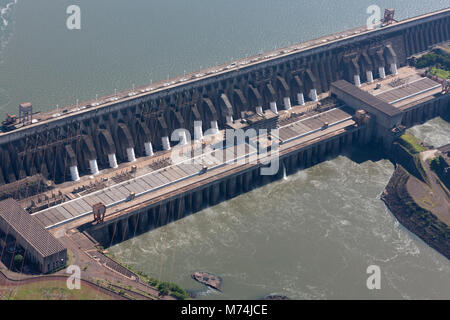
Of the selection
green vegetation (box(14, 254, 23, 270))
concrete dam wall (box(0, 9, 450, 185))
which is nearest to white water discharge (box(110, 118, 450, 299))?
green vegetation (box(14, 254, 23, 270))

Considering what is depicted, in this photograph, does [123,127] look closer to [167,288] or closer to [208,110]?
[208,110]

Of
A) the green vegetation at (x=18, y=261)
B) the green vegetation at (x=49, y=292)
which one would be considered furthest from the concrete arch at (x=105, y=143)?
the green vegetation at (x=49, y=292)

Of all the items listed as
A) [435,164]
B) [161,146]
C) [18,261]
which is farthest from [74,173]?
[435,164]

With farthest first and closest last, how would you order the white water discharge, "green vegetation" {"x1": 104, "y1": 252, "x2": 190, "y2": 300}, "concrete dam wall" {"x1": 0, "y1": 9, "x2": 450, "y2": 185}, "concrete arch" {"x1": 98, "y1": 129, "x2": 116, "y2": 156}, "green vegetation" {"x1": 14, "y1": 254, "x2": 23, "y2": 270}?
"concrete arch" {"x1": 98, "y1": 129, "x2": 116, "y2": 156}
"concrete dam wall" {"x1": 0, "y1": 9, "x2": 450, "y2": 185}
the white water discharge
"green vegetation" {"x1": 14, "y1": 254, "x2": 23, "y2": 270}
"green vegetation" {"x1": 104, "y1": 252, "x2": 190, "y2": 300}

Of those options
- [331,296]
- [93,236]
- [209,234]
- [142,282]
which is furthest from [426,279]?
[93,236]

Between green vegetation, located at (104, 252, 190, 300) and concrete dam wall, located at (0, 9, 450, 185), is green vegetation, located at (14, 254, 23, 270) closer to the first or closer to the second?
green vegetation, located at (104, 252, 190, 300)

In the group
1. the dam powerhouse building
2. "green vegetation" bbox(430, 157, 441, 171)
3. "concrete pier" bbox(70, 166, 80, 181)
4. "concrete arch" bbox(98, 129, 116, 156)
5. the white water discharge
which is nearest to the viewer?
the white water discharge

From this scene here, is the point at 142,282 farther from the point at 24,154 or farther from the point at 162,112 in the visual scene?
the point at 162,112

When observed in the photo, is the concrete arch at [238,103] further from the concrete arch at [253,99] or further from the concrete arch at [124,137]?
the concrete arch at [124,137]
